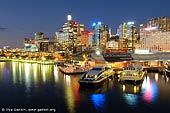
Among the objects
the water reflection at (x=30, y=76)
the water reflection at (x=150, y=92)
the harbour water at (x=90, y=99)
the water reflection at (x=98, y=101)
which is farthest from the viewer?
the water reflection at (x=30, y=76)

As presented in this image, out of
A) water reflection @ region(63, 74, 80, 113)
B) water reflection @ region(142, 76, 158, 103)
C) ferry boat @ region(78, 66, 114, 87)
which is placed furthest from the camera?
ferry boat @ region(78, 66, 114, 87)

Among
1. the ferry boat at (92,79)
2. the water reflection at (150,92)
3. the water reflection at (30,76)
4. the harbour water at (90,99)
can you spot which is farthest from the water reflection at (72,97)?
the water reflection at (150,92)

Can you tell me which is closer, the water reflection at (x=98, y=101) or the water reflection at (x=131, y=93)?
the water reflection at (x=98, y=101)

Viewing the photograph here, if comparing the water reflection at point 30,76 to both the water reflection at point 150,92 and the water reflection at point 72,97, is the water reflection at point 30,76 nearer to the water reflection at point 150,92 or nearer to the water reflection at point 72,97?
the water reflection at point 72,97

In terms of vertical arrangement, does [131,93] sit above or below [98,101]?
above

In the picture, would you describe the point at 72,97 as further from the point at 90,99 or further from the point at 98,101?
the point at 98,101

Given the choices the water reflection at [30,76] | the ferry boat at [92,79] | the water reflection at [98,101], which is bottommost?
the water reflection at [98,101]

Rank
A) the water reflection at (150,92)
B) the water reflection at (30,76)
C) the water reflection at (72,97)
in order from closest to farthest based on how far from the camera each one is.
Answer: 1. the water reflection at (72,97)
2. the water reflection at (150,92)
3. the water reflection at (30,76)

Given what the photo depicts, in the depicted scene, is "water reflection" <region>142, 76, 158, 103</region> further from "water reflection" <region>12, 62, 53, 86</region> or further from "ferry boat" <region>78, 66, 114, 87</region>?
"water reflection" <region>12, 62, 53, 86</region>

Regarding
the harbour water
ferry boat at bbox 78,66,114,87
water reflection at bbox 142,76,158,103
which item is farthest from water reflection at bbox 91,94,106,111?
ferry boat at bbox 78,66,114,87

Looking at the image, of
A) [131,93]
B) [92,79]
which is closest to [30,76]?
[92,79]

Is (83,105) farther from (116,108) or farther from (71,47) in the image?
(71,47)

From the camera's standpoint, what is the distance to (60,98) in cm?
2625

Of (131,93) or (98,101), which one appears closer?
(98,101)
